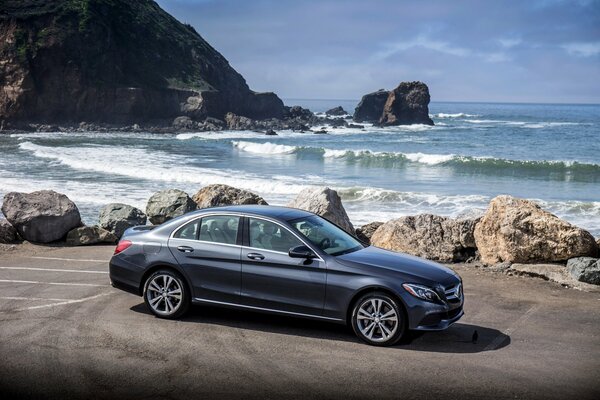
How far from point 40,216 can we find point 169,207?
9.09 feet

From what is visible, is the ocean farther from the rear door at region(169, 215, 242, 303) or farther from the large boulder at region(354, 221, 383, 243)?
the rear door at region(169, 215, 242, 303)

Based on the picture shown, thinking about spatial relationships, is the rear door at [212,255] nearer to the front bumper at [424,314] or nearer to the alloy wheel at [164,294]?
the alloy wheel at [164,294]

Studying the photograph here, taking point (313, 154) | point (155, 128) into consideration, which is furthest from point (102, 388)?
point (155, 128)

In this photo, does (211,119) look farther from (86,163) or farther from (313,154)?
(86,163)

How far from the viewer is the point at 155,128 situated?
8938 centimetres

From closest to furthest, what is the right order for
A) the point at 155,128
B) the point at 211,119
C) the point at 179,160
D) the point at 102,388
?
the point at 102,388 → the point at 179,160 → the point at 155,128 → the point at 211,119

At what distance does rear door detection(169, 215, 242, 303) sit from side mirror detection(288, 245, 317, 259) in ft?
2.44

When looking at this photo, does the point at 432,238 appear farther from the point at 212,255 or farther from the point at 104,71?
the point at 104,71

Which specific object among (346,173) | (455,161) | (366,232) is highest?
(366,232)

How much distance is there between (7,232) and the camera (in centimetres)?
1475

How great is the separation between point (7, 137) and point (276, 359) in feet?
228

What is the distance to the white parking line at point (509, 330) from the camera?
8352mm

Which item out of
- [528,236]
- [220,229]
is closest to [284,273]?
[220,229]

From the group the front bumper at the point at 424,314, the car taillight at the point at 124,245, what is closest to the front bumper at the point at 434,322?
the front bumper at the point at 424,314
